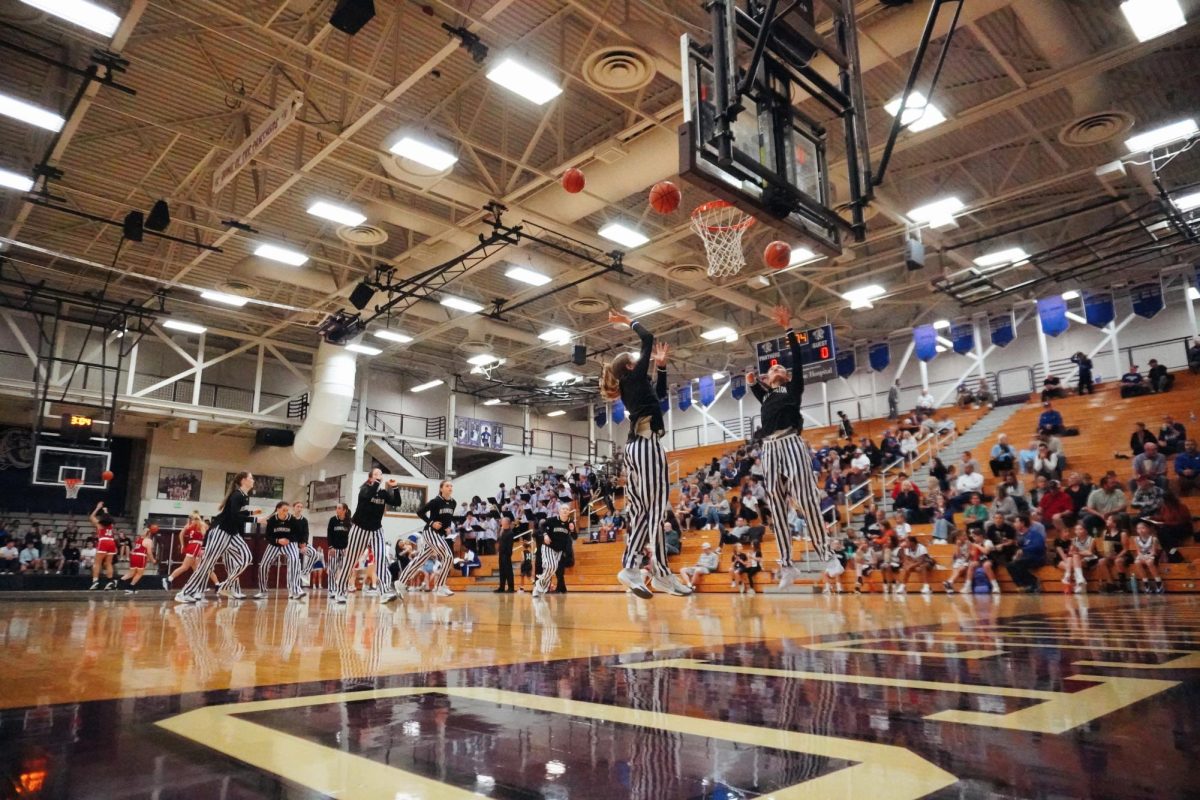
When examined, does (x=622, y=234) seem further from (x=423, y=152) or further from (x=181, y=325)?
(x=181, y=325)

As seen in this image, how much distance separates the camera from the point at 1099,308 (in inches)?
690

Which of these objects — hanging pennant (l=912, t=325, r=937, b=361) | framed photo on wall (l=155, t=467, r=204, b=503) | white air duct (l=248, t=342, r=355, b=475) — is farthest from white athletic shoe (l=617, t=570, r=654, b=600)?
framed photo on wall (l=155, t=467, r=204, b=503)

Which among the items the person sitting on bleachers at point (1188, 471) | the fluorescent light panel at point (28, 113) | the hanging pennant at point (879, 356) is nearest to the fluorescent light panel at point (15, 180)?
the fluorescent light panel at point (28, 113)

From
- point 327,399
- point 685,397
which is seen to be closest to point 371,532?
point 327,399

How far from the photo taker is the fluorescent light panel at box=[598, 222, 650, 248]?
46.9ft

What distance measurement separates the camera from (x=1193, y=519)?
1048 cm

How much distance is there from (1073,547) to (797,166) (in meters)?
8.43

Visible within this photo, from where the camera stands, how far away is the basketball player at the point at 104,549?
49.1 feet

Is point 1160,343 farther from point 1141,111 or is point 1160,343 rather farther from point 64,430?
point 64,430

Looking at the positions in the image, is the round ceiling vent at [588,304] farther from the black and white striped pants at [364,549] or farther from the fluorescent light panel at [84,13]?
the fluorescent light panel at [84,13]

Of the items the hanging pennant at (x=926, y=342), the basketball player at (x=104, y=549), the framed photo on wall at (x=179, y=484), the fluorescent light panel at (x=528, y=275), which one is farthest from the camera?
the framed photo on wall at (x=179, y=484)

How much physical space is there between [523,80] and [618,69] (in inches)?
51.3

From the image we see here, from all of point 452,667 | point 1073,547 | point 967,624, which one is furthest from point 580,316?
point 452,667

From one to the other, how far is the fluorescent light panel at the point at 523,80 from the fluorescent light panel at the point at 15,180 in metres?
8.34
